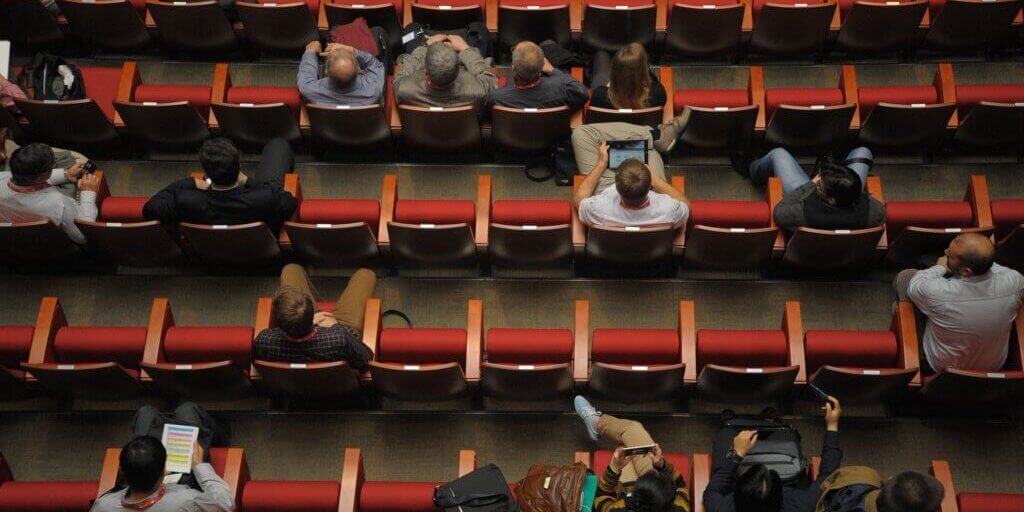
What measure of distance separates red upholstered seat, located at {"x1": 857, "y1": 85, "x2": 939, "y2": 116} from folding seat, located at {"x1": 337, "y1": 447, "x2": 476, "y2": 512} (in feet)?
2.60

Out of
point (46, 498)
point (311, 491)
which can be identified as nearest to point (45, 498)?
point (46, 498)

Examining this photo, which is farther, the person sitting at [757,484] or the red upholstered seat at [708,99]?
the red upholstered seat at [708,99]

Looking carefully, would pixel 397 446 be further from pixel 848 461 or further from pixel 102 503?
pixel 848 461

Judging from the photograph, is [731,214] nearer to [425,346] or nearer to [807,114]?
[807,114]

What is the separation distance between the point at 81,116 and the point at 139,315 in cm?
30

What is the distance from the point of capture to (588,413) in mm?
1152

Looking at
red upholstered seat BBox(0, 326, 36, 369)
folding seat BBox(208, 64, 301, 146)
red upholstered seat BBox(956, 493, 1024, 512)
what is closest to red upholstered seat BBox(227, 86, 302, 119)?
folding seat BBox(208, 64, 301, 146)

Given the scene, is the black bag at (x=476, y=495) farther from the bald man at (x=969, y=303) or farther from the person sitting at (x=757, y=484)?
the bald man at (x=969, y=303)

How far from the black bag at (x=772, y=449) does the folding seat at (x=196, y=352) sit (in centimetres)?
58

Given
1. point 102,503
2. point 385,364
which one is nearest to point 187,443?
point 102,503

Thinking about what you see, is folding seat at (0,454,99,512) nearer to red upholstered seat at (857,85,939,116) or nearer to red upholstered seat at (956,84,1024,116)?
red upholstered seat at (857,85,939,116)

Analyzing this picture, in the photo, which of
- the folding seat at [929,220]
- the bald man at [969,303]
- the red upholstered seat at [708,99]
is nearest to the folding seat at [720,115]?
the red upholstered seat at [708,99]

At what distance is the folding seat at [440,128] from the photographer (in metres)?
1.29

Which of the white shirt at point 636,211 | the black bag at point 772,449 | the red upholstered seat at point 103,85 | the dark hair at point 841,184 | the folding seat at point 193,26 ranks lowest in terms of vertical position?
the black bag at point 772,449
